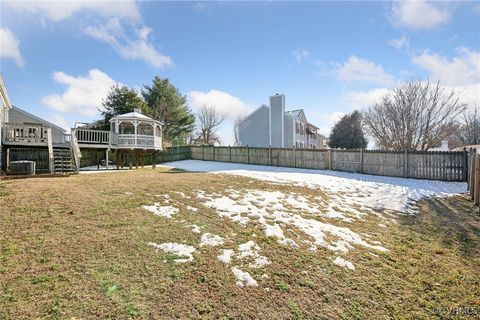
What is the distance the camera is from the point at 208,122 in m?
47.4

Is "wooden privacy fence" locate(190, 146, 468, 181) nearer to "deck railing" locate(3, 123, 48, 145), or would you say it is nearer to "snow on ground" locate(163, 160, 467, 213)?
"snow on ground" locate(163, 160, 467, 213)

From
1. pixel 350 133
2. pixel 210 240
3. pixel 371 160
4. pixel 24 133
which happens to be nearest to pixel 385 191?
pixel 371 160

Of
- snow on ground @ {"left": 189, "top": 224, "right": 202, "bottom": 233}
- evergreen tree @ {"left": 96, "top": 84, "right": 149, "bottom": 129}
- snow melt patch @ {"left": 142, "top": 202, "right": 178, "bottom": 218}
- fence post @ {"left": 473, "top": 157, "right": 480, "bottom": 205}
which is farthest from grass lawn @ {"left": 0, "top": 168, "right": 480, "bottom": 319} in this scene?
evergreen tree @ {"left": 96, "top": 84, "right": 149, "bottom": 129}

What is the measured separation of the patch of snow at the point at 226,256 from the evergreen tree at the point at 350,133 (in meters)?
30.7

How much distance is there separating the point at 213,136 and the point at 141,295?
46237mm

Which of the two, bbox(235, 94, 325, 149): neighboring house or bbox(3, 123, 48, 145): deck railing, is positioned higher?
bbox(235, 94, 325, 149): neighboring house

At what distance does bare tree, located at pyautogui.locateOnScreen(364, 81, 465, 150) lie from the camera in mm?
19031

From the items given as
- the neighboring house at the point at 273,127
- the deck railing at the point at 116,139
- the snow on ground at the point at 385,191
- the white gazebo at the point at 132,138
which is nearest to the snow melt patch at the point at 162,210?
the snow on ground at the point at 385,191

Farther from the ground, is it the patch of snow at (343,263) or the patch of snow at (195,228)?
the patch of snow at (195,228)

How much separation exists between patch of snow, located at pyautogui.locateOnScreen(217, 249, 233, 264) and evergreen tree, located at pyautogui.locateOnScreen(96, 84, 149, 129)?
25.7 meters

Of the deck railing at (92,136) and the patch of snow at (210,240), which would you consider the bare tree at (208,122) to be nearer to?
the deck railing at (92,136)

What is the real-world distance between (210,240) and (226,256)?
0.56 meters

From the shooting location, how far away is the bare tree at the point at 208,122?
46781mm

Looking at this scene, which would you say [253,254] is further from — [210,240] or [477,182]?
[477,182]
